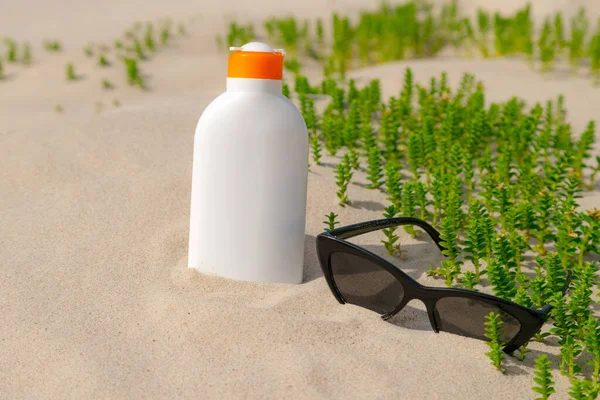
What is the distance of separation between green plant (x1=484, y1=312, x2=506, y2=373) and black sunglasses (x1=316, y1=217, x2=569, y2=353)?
2 cm

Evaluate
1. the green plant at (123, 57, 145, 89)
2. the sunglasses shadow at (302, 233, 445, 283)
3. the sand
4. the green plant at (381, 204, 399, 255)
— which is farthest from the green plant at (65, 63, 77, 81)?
the green plant at (381, 204, 399, 255)

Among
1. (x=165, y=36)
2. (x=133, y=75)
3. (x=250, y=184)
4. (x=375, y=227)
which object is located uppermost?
(x=165, y=36)

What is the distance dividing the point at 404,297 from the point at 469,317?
26cm

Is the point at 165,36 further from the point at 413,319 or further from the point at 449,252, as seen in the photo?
the point at 413,319

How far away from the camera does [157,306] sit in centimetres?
302

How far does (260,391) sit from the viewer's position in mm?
2555

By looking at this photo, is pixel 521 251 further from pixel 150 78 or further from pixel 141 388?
pixel 150 78

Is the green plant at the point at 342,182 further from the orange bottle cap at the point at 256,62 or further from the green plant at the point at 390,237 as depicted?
the orange bottle cap at the point at 256,62

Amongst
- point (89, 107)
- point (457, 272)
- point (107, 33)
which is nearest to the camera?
point (457, 272)

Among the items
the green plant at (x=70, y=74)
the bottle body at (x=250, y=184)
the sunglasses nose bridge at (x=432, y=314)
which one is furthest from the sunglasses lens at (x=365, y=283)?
the green plant at (x=70, y=74)

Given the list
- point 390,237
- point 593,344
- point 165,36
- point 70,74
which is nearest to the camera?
point 593,344

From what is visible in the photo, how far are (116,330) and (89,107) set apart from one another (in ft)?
17.3

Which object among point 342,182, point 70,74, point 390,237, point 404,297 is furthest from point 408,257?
point 70,74

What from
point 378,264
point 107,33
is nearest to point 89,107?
point 107,33
